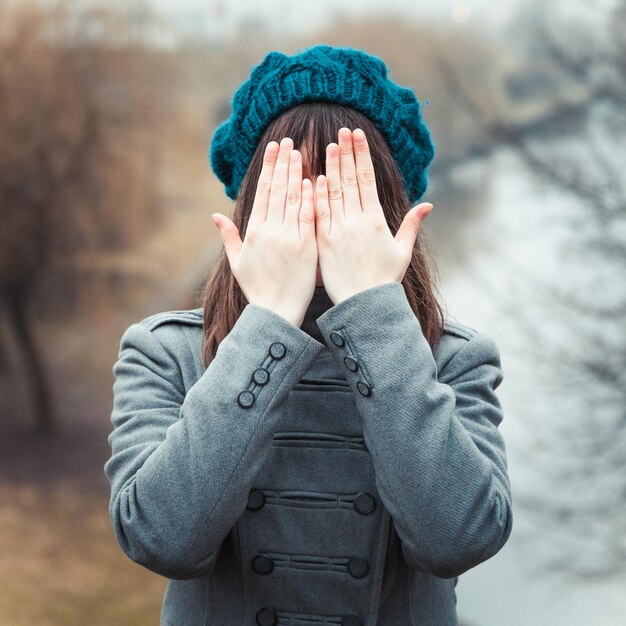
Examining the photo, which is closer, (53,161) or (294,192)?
(294,192)

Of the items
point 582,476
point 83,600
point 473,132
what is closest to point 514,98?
point 473,132

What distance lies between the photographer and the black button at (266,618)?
1182 millimetres

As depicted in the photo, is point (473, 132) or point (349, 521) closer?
point (349, 521)

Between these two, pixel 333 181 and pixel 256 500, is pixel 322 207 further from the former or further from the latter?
pixel 256 500

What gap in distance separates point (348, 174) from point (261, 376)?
319 mm

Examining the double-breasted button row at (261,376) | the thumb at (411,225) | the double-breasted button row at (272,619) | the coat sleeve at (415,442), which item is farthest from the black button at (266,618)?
the thumb at (411,225)

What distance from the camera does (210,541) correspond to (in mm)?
1032

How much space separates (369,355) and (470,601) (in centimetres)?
462

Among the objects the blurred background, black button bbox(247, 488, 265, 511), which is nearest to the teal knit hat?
black button bbox(247, 488, 265, 511)

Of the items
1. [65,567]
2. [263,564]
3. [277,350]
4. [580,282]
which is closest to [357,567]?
[263,564]

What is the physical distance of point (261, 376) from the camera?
1042 millimetres

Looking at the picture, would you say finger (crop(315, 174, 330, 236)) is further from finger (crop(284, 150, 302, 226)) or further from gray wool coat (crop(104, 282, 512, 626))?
gray wool coat (crop(104, 282, 512, 626))

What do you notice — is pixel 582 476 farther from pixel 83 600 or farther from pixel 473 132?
pixel 83 600

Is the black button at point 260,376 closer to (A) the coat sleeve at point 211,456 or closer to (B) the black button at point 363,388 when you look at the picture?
(A) the coat sleeve at point 211,456
